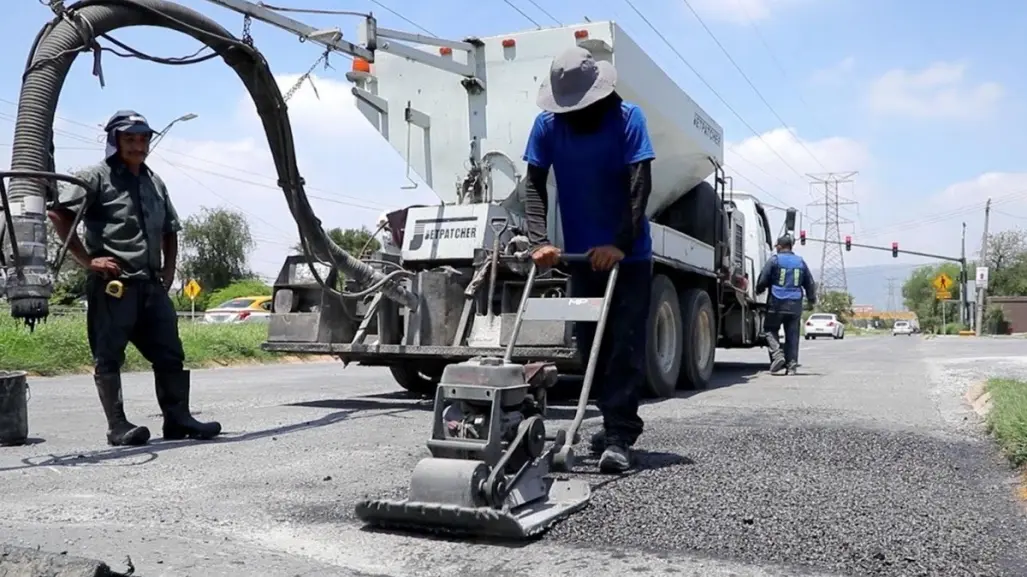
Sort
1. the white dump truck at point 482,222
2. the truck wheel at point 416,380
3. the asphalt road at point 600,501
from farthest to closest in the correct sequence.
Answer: the truck wheel at point 416,380
the white dump truck at point 482,222
the asphalt road at point 600,501

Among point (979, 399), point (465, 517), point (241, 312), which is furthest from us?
point (241, 312)

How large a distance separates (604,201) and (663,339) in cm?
420

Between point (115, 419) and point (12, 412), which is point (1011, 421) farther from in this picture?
point (12, 412)

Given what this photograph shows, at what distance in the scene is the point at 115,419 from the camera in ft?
18.2

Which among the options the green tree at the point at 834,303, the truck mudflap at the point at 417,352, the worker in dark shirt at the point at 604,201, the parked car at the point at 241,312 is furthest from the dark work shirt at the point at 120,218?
the green tree at the point at 834,303

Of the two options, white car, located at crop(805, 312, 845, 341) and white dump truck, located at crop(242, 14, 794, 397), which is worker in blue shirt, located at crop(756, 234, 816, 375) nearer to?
white dump truck, located at crop(242, 14, 794, 397)

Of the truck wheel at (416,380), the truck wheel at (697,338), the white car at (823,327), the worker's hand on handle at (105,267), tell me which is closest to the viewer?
the worker's hand on handle at (105,267)

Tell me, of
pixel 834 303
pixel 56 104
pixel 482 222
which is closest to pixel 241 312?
pixel 482 222

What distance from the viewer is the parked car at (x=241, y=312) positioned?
92.7ft

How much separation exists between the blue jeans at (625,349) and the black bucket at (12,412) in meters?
3.45

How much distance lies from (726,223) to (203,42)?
6.48m

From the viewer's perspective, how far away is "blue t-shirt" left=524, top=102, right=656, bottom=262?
458 cm

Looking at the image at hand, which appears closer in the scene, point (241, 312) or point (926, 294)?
point (241, 312)

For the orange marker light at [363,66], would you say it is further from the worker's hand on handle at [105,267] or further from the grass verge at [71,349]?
the grass verge at [71,349]
